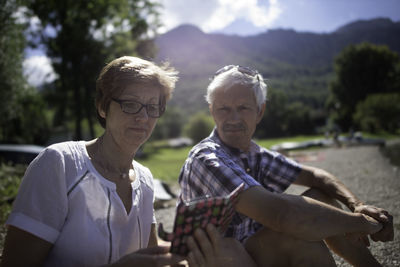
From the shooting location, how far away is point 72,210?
1.78 meters

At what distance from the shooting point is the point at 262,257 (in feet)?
7.10

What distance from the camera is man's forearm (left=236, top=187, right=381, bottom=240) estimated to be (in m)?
1.97

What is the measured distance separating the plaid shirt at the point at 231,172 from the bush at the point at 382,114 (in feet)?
127

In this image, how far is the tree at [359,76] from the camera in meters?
55.5

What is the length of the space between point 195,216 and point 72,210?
80 centimetres

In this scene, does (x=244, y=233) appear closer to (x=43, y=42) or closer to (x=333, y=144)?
(x=43, y=42)

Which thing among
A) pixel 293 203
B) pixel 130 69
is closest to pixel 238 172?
pixel 293 203

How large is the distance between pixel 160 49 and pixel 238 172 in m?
26.5

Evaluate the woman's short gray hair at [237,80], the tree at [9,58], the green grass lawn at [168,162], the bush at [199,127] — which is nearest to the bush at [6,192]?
the woman's short gray hair at [237,80]

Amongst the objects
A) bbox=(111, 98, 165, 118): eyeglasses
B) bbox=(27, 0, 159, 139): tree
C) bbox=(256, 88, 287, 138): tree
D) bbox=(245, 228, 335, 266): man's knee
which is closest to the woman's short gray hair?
bbox=(111, 98, 165, 118): eyeglasses

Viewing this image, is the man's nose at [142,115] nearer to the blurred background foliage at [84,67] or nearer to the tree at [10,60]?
the blurred background foliage at [84,67]

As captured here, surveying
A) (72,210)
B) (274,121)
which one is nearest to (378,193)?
(72,210)

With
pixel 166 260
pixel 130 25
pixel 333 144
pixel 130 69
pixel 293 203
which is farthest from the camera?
pixel 333 144

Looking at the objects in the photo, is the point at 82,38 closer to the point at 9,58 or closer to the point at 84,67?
the point at 84,67
